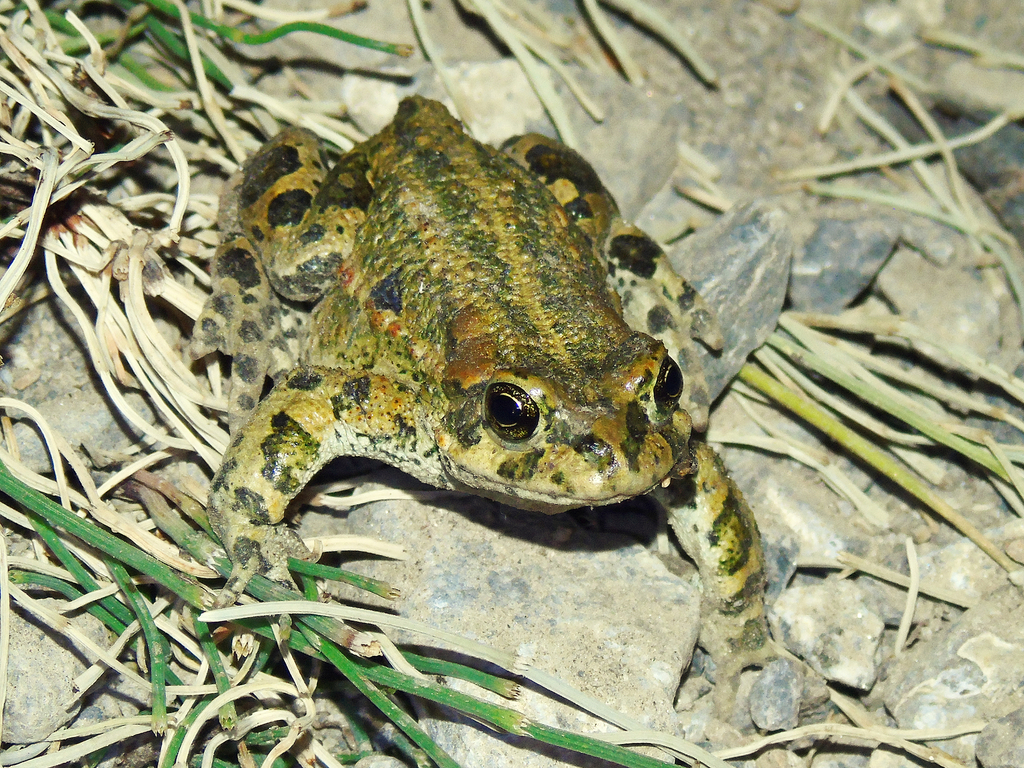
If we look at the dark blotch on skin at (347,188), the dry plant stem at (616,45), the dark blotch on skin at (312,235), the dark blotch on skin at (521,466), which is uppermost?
the dry plant stem at (616,45)

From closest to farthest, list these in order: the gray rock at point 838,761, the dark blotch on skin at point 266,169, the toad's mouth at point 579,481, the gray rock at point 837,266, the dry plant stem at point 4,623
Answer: the toad's mouth at point 579,481, the dry plant stem at point 4,623, the gray rock at point 838,761, the dark blotch on skin at point 266,169, the gray rock at point 837,266

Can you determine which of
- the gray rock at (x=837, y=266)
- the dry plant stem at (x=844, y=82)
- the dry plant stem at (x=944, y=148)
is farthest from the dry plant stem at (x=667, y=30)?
the gray rock at (x=837, y=266)

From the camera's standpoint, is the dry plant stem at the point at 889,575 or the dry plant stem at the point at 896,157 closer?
the dry plant stem at the point at 889,575

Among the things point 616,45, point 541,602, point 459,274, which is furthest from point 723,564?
point 616,45

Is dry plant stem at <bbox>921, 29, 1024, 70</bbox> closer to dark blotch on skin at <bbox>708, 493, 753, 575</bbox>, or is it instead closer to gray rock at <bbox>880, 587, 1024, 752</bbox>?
gray rock at <bbox>880, 587, 1024, 752</bbox>

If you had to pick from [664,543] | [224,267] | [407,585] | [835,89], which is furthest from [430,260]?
[835,89]

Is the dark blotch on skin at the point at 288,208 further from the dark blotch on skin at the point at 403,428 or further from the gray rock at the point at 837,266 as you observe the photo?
the gray rock at the point at 837,266

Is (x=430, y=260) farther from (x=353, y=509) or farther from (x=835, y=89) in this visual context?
(x=835, y=89)

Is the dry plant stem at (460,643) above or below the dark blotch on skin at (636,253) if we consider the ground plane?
below
